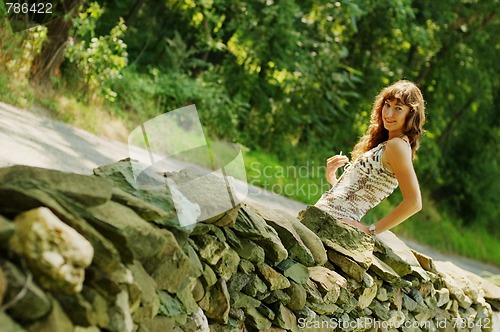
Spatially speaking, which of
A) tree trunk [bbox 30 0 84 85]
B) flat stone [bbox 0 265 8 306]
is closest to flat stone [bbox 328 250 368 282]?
flat stone [bbox 0 265 8 306]

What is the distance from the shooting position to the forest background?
11.1 m

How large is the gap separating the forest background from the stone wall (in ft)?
20.9

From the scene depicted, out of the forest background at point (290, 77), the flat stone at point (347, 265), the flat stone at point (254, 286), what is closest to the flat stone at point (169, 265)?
the flat stone at point (254, 286)

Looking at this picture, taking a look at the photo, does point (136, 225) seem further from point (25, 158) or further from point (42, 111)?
point (42, 111)

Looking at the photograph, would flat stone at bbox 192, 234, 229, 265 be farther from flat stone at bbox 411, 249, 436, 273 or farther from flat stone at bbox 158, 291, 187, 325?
flat stone at bbox 411, 249, 436, 273

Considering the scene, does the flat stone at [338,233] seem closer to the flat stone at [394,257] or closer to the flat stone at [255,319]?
the flat stone at [394,257]

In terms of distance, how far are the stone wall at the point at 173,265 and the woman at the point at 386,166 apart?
186mm

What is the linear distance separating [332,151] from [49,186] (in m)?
15.4

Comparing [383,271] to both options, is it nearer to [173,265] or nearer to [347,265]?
[347,265]

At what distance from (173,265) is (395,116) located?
194 centimetres

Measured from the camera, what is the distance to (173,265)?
A: 8.38ft

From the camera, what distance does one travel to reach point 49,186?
221 centimetres

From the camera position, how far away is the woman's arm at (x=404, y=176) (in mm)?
3697

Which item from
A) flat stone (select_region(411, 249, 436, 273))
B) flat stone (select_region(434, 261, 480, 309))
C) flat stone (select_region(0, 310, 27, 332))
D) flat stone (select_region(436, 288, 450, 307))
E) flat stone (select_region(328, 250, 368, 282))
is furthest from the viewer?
flat stone (select_region(434, 261, 480, 309))
